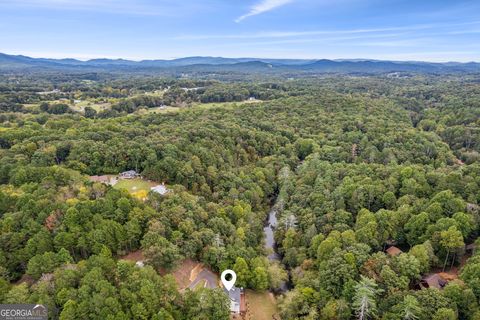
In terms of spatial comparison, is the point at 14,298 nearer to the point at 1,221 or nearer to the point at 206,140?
the point at 1,221

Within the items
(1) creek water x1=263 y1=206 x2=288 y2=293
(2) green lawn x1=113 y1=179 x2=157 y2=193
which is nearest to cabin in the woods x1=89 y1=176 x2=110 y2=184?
(2) green lawn x1=113 y1=179 x2=157 y2=193

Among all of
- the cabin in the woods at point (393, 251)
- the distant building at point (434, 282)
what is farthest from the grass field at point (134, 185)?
the distant building at point (434, 282)

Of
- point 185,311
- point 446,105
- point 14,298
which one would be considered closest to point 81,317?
point 14,298

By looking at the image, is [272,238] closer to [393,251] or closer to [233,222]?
[233,222]

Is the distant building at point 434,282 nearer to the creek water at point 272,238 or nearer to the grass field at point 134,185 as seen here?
the creek water at point 272,238

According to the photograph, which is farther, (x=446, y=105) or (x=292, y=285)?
(x=446, y=105)

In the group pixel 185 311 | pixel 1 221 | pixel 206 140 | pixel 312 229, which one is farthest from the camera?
pixel 206 140

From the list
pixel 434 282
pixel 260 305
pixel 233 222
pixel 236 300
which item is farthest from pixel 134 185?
pixel 434 282
